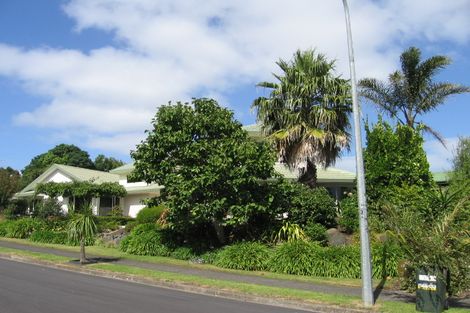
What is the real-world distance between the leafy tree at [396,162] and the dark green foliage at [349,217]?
79 cm

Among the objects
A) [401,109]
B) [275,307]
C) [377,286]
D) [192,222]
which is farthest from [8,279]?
[401,109]

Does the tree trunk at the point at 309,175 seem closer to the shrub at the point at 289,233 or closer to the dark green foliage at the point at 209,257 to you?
the shrub at the point at 289,233

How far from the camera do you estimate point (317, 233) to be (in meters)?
19.5

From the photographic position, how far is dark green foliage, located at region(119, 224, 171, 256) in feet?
69.1

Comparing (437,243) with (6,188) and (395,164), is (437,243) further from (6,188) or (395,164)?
(6,188)

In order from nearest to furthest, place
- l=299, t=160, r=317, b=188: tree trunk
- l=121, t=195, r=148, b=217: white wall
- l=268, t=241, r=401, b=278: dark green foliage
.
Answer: l=268, t=241, r=401, b=278: dark green foliage
l=299, t=160, r=317, b=188: tree trunk
l=121, t=195, r=148, b=217: white wall

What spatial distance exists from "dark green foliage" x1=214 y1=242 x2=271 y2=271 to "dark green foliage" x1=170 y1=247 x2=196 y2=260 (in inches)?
65.1

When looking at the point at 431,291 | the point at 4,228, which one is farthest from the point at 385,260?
the point at 4,228

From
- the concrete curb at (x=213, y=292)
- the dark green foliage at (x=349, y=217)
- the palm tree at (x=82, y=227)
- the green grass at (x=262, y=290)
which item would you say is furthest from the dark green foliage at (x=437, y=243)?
the palm tree at (x=82, y=227)

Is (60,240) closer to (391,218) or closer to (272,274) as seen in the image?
(272,274)

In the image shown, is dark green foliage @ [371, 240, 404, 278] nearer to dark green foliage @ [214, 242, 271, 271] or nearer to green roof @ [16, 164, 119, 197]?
dark green foliage @ [214, 242, 271, 271]

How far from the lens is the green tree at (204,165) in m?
17.9

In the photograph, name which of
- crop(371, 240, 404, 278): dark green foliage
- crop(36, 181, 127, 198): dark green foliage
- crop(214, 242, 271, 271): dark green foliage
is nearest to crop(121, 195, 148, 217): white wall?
crop(36, 181, 127, 198): dark green foliage

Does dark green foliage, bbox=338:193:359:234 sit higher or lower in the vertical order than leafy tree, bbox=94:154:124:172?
lower
